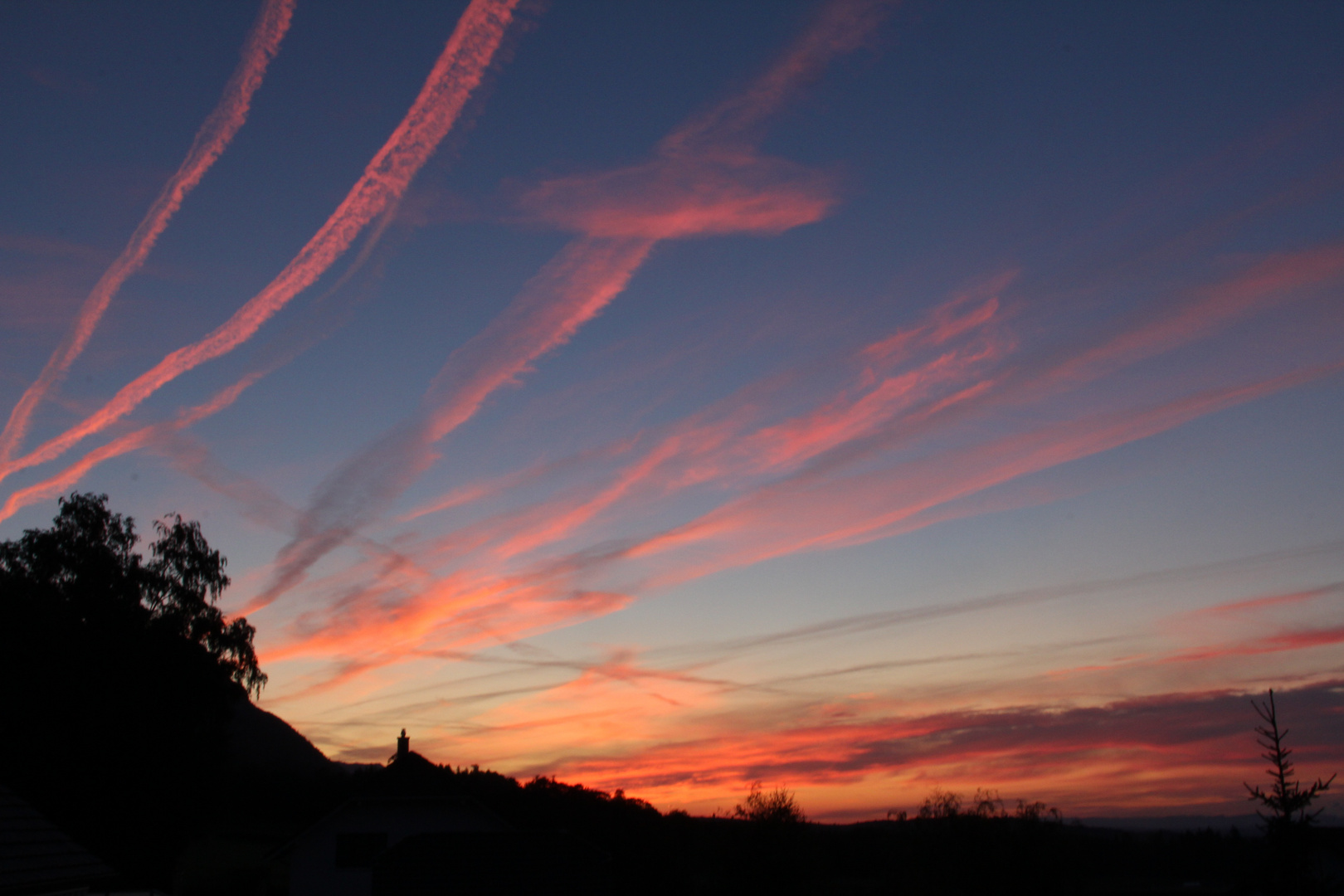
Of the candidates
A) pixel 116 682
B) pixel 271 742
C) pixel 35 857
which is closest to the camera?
pixel 35 857

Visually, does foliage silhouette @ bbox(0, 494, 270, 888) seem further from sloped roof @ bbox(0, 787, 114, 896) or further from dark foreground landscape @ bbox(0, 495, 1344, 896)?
sloped roof @ bbox(0, 787, 114, 896)

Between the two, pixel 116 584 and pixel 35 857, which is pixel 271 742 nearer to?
pixel 116 584

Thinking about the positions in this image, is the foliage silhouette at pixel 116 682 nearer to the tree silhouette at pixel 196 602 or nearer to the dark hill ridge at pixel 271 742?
the tree silhouette at pixel 196 602

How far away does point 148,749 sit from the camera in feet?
124

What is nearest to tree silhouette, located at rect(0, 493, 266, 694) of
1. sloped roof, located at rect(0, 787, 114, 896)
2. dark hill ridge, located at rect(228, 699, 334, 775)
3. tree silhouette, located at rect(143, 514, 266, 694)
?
tree silhouette, located at rect(143, 514, 266, 694)

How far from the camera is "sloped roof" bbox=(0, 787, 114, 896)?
16.8 m

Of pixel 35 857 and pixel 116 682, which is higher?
pixel 116 682

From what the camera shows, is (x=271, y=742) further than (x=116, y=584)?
Yes

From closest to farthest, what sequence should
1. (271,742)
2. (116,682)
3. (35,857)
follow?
(35,857) → (116,682) → (271,742)

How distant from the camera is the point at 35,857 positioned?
17703 mm

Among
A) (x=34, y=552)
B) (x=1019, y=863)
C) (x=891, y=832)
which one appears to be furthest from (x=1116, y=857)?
(x=34, y=552)

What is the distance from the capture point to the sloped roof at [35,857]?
16.8m

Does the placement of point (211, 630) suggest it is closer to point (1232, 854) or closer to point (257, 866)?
point (257, 866)

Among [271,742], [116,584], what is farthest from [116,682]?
[271,742]
